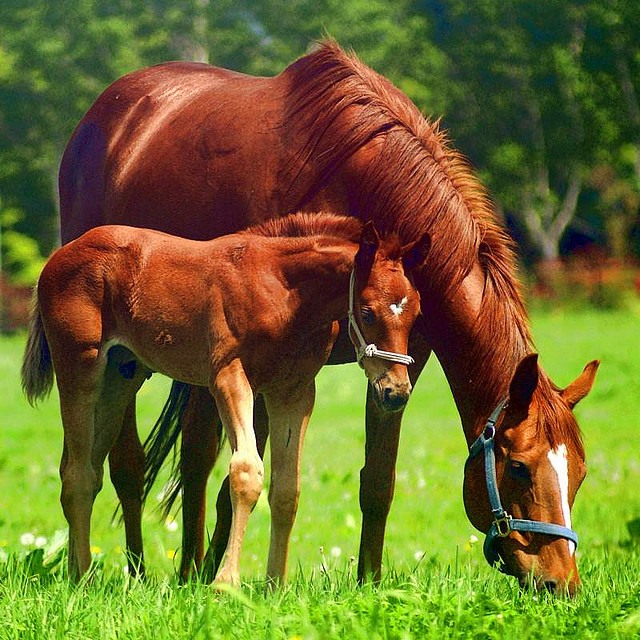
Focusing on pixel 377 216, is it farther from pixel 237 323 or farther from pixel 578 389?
pixel 578 389

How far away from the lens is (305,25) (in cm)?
3694

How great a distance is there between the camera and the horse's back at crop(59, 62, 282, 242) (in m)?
5.07

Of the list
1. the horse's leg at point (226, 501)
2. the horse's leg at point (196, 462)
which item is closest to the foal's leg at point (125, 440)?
the horse's leg at point (196, 462)

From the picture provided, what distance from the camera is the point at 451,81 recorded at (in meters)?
36.3

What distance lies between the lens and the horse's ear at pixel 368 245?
3916 mm

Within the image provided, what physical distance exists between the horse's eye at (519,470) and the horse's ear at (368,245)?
87 cm

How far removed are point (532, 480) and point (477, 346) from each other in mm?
541

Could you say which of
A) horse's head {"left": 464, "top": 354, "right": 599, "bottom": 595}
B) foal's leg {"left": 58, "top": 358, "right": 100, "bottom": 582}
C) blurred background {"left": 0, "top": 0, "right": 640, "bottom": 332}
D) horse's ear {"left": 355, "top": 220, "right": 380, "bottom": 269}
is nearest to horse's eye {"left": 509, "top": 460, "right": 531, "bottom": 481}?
horse's head {"left": 464, "top": 354, "right": 599, "bottom": 595}

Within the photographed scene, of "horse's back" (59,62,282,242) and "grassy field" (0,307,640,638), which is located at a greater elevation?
"horse's back" (59,62,282,242)

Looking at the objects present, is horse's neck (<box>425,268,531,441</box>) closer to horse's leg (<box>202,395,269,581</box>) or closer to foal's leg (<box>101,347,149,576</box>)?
horse's leg (<box>202,395,269,581</box>)

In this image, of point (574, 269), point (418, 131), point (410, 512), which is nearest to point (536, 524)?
point (418, 131)

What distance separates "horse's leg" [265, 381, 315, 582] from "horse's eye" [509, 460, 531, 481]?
2.43ft

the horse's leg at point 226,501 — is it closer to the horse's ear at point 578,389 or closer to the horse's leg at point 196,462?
the horse's leg at point 196,462

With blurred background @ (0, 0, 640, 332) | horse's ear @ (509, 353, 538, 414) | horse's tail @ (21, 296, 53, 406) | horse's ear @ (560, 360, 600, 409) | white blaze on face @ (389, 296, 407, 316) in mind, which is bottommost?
blurred background @ (0, 0, 640, 332)
